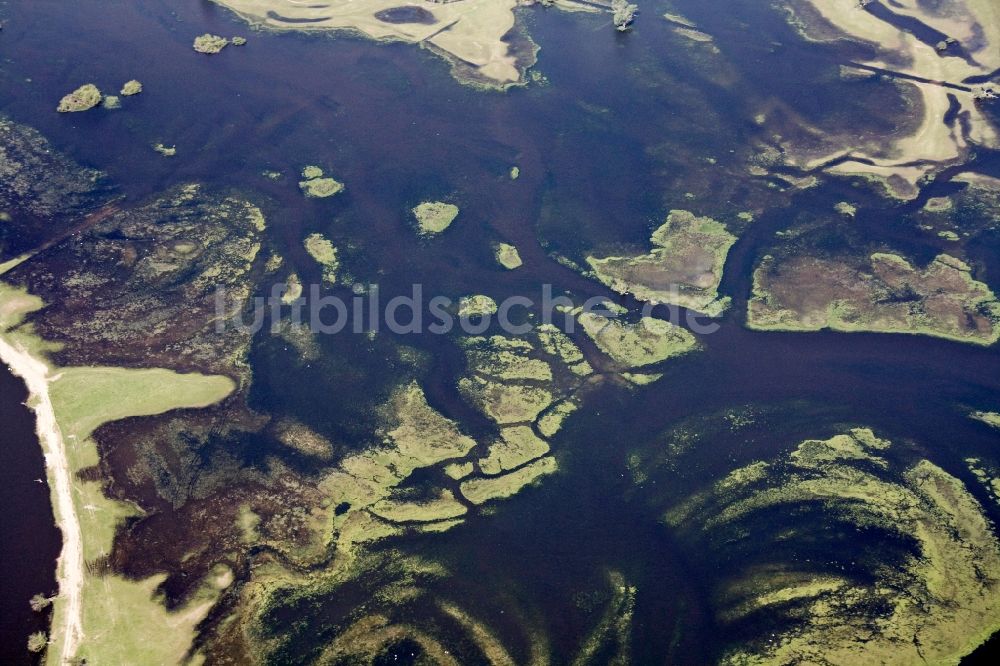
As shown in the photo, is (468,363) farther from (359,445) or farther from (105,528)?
(105,528)

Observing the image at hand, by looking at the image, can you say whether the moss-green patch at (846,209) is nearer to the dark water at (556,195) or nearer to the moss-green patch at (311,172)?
the dark water at (556,195)

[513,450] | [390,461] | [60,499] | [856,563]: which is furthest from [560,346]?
[60,499]

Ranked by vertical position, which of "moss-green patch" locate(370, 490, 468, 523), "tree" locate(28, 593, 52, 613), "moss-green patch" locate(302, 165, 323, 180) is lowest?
"moss-green patch" locate(370, 490, 468, 523)

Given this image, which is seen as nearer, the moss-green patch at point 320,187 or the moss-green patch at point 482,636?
the moss-green patch at point 482,636

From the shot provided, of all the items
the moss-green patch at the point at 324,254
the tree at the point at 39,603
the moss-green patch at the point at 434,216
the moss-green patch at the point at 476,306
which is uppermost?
the moss-green patch at the point at 434,216

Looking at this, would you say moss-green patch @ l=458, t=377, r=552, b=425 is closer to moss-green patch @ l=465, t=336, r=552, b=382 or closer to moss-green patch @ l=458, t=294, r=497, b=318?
moss-green patch @ l=465, t=336, r=552, b=382

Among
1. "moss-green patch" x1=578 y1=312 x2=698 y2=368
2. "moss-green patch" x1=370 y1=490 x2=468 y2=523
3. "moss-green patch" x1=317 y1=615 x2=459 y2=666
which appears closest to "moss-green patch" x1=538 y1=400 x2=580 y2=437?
"moss-green patch" x1=578 y1=312 x2=698 y2=368

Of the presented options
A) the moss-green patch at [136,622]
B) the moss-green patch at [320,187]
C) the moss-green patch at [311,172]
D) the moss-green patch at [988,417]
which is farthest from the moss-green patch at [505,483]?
the moss-green patch at [311,172]

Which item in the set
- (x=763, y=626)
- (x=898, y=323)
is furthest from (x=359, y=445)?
(x=898, y=323)
